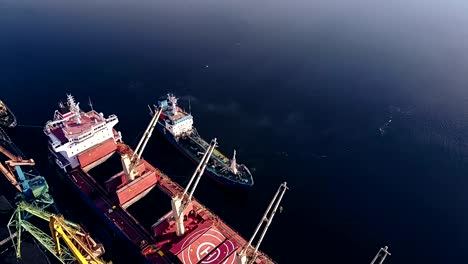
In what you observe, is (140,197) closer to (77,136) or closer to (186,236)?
(186,236)

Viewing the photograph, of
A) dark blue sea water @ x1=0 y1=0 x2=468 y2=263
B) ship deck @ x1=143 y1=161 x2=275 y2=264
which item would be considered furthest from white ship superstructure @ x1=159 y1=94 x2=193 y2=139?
ship deck @ x1=143 y1=161 x2=275 y2=264

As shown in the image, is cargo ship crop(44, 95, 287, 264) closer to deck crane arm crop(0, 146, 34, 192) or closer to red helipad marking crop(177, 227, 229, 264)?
red helipad marking crop(177, 227, 229, 264)

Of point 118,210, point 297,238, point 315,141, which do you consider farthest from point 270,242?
point 315,141

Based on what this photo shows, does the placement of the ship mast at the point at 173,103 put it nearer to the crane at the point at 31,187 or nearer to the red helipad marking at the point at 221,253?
the crane at the point at 31,187

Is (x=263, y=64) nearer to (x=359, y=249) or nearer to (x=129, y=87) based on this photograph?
(x=129, y=87)

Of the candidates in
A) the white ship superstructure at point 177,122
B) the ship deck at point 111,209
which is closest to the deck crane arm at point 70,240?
the ship deck at point 111,209
